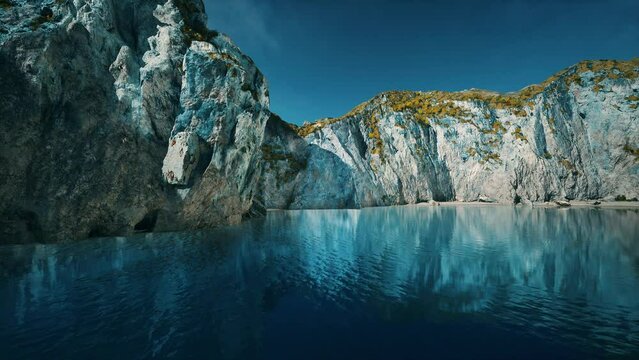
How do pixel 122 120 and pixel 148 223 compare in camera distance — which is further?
pixel 148 223

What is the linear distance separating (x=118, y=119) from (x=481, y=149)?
124 metres

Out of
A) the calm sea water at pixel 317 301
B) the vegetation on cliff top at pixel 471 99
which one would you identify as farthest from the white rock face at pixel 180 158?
the vegetation on cliff top at pixel 471 99

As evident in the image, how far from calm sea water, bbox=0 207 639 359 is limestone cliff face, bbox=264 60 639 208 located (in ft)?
228

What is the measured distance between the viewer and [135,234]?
43469 mm

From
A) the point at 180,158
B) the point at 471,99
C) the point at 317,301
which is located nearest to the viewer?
the point at 317,301

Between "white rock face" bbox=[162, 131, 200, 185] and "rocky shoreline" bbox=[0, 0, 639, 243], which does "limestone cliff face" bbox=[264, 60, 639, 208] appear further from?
"white rock face" bbox=[162, 131, 200, 185]

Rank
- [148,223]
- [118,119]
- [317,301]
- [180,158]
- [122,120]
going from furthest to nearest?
[148,223], [180,158], [122,120], [118,119], [317,301]

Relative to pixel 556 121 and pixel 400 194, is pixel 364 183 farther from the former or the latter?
pixel 556 121

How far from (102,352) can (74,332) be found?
311 cm

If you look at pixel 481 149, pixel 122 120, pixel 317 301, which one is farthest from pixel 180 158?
pixel 481 149

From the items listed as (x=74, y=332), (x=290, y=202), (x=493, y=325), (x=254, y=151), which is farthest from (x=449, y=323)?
(x=290, y=202)

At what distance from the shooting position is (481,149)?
Result: 4975 inches

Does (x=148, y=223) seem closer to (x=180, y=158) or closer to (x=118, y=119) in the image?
(x=180, y=158)

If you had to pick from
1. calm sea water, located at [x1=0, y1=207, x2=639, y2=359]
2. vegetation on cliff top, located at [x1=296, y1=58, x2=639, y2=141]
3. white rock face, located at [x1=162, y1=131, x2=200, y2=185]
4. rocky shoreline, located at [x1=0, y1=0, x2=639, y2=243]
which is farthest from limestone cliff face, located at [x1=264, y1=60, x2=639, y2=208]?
calm sea water, located at [x1=0, y1=207, x2=639, y2=359]
